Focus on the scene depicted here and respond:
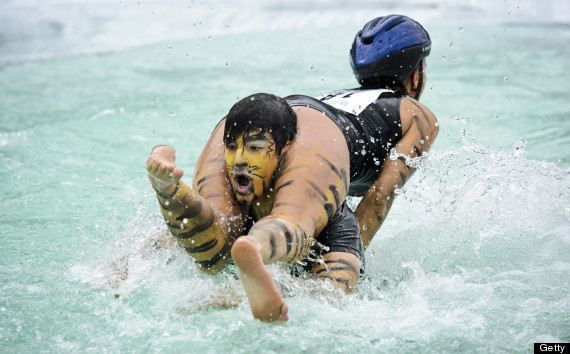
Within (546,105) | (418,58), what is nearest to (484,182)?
(418,58)

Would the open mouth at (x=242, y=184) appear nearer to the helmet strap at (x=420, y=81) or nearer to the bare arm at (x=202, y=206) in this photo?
the bare arm at (x=202, y=206)

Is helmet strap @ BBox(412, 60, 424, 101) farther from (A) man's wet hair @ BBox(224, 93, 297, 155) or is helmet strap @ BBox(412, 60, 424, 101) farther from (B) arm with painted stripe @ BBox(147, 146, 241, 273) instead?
(B) arm with painted stripe @ BBox(147, 146, 241, 273)

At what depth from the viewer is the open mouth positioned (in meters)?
2.31

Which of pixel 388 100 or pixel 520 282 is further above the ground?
pixel 388 100

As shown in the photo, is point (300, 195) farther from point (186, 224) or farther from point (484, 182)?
point (484, 182)

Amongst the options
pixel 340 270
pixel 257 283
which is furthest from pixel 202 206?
pixel 340 270

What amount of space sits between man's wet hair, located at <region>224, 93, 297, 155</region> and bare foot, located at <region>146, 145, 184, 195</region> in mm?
361

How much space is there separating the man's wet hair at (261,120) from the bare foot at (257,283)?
533 millimetres

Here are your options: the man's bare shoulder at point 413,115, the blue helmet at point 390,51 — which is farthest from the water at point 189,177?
the blue helmet at point 390,51

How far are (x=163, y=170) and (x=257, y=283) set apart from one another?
0.43 m

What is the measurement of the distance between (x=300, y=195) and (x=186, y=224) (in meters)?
0.40

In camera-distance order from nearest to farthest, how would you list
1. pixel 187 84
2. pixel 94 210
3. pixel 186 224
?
pixel 186 224
pixel 94 210
pixel 187 84

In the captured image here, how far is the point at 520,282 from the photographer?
2693mm

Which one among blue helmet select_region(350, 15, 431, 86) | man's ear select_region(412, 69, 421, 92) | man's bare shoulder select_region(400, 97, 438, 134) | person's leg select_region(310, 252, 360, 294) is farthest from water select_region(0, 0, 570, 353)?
blue helmet select_region(350, 15, 431, 86)
